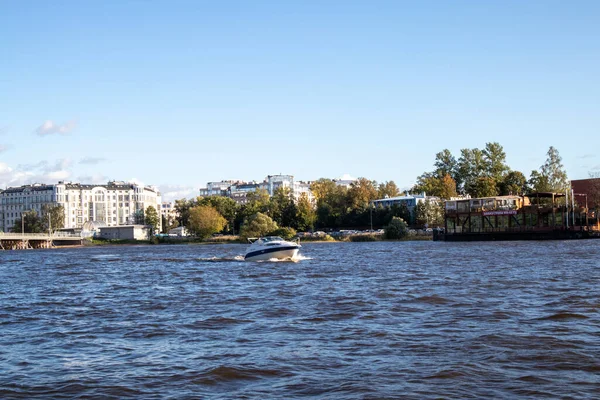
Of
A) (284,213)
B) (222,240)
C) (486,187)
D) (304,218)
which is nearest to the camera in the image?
(486,187)

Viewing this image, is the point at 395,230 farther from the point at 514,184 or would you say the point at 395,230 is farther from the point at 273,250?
the point at 273,250

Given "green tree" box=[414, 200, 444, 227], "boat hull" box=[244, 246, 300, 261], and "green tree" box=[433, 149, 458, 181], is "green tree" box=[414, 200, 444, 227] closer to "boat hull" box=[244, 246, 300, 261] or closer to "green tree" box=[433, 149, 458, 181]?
"green tree" box=[433, 149, 458, 181]

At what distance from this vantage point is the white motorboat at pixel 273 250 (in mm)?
61625

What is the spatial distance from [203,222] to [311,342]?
14491 cm

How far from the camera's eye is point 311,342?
19375 mm

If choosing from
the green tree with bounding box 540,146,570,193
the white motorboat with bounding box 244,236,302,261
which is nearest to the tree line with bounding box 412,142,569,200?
the green tree with bounding box 540,146,570,193

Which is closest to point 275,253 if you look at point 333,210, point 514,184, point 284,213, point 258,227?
point 258,227

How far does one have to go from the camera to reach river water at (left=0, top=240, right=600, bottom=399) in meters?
14.6

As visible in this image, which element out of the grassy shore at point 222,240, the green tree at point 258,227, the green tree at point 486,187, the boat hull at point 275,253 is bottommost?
the grassy shore at point 222,240

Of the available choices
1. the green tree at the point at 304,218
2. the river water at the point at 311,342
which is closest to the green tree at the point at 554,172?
the green tree at the point at 304,218

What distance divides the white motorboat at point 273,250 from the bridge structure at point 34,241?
100 metres

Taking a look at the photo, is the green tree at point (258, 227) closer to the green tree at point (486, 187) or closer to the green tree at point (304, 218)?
the green tree at point (304, 218)

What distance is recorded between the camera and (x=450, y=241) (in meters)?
133

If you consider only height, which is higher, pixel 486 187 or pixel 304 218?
pixel 486 187
